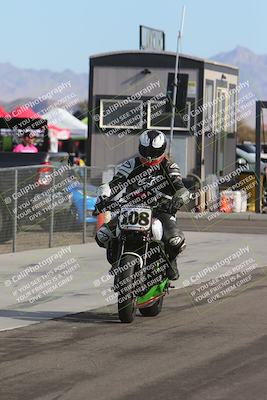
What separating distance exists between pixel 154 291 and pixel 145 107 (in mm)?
20187

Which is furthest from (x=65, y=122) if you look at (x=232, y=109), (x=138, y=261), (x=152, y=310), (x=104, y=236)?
(x=138, y=261)

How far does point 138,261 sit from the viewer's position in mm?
9758

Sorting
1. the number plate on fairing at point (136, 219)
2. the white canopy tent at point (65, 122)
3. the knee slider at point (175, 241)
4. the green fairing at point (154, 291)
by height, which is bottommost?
the green fairing at point (154, 291)

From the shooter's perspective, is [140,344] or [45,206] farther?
[45,206]

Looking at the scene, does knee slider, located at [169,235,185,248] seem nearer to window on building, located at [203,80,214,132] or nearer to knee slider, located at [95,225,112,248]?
knee slider, located at [95,225,112,248]

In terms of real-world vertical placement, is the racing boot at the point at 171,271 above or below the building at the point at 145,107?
below

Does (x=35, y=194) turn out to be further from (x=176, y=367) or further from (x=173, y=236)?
(x=176, y=367)

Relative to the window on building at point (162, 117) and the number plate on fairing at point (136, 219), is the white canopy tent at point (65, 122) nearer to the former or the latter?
the window on building at point (162, 117)

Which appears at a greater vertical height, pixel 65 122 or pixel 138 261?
pixel 65 122

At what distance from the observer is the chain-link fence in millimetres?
16875

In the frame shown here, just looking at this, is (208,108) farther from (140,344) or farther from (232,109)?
(140,344)

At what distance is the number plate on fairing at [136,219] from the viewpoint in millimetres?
9688

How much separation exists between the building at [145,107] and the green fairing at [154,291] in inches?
760

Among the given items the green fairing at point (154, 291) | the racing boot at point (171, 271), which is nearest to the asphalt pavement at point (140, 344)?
the green fairing at point (154, 291)
